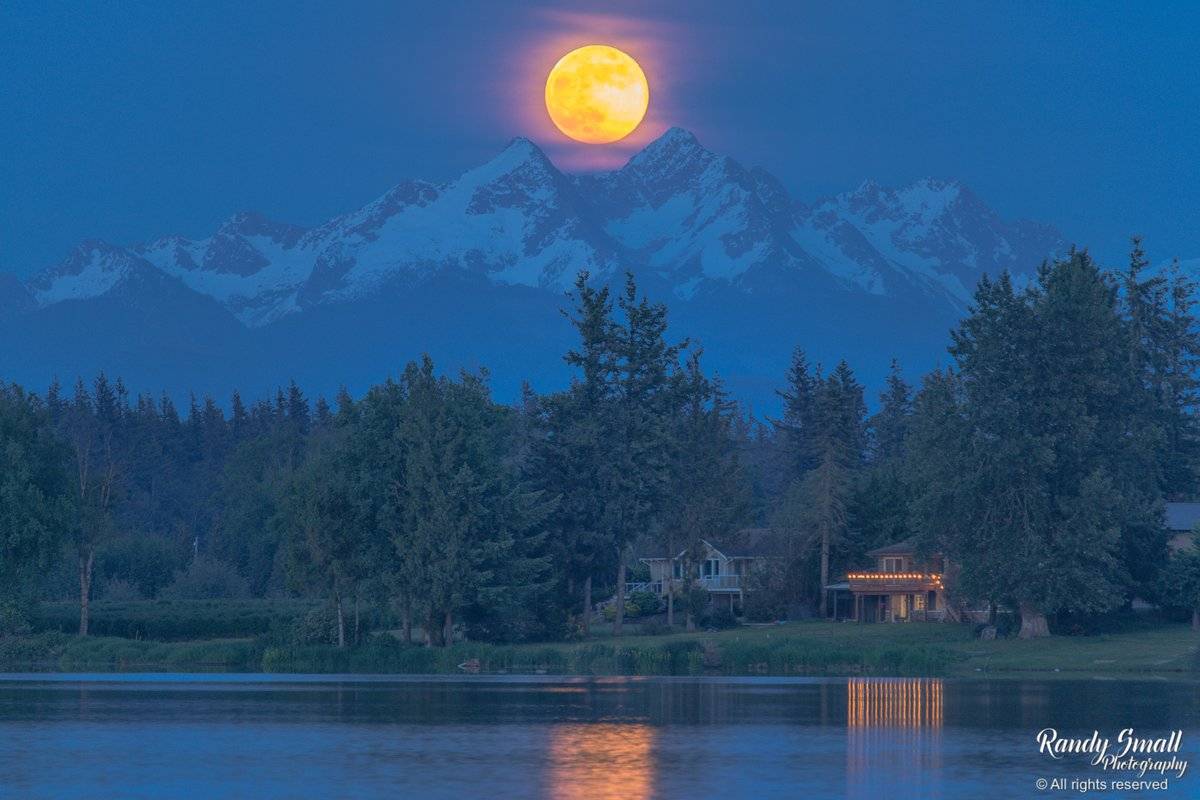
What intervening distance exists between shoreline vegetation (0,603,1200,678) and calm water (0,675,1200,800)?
9737 millimetres

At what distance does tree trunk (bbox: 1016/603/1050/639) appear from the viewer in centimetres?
9012

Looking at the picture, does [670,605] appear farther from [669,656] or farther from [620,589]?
[669,656]

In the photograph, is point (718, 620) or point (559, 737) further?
point (718, 620)

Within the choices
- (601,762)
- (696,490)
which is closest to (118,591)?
(696,490)

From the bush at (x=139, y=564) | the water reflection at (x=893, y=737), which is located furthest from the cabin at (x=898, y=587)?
the bush at (x=139, y=564)

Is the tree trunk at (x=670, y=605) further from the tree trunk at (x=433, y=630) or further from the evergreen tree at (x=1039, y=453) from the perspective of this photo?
the tree trunk at (x=433, y=630)

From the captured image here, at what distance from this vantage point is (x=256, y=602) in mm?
116312

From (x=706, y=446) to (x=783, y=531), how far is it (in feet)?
25.5

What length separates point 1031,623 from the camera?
297ft

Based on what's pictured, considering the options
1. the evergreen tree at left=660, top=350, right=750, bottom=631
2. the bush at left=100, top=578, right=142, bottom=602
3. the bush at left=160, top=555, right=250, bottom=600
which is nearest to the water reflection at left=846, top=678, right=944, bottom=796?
the evergreen tree at left=660, top=350, right=750, bottom=631

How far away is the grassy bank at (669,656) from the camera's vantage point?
79.9 metres

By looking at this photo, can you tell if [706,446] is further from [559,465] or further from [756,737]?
[756,737]

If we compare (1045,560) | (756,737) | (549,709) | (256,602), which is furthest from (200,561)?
(756,737)

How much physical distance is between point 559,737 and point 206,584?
8378 cm
